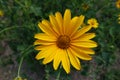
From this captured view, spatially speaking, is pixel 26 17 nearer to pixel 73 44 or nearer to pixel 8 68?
pixel 8 68

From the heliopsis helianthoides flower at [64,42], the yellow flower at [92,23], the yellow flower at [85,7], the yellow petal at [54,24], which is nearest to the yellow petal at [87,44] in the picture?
the heliopsis helianthoides flower at [64,42]

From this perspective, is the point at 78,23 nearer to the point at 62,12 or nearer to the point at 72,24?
the point at 72,24

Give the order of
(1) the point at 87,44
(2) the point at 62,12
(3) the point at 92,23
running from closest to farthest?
(1) the point at 87,44 < (3) the point at 92,23 < (2) the point at 62,12

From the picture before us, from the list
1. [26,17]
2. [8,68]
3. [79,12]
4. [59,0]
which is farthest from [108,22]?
[8,68]

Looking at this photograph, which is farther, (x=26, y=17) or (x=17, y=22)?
(x=17, y=22)

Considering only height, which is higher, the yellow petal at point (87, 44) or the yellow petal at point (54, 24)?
the yellow petal at point (54, 24)

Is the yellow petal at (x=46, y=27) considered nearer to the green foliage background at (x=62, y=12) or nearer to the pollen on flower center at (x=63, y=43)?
the pollen on flower center at (x=63, y=43)

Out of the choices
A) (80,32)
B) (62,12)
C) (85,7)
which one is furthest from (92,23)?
(80,32)
